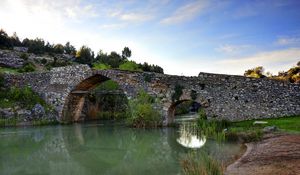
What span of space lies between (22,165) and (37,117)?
1453 centimetres

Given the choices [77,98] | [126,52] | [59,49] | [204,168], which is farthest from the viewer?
[59,49]

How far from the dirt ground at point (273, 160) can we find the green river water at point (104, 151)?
0.88 metres

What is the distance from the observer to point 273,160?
8.77 m

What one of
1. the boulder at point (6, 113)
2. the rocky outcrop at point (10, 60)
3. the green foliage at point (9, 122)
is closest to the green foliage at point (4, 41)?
the rocky outcrop at point (10, 60)

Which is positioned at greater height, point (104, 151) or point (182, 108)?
point (182, 108)

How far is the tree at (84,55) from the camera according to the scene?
165 ft

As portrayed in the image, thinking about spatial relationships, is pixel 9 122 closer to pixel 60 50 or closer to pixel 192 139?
pixel 192 139

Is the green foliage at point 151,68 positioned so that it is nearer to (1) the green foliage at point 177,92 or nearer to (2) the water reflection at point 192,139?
(1) the green foliage at point 177,92

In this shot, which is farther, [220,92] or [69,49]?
[69,49]

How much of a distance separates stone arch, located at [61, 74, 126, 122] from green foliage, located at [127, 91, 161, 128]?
13.9 feet

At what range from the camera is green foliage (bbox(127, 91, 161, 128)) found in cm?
2011

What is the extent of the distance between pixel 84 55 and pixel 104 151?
39152 millimetres

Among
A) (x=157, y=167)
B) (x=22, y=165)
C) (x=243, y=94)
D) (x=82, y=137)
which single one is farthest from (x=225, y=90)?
(x=22, y=165)

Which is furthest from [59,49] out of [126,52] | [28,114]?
[28,114]
